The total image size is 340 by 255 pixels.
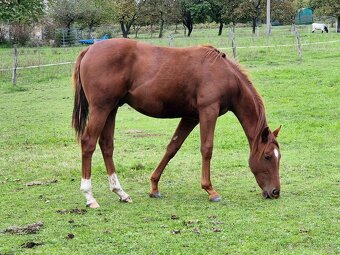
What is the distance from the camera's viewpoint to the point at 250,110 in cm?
707

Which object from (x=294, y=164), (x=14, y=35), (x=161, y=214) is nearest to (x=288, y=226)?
(x=161, y=214)

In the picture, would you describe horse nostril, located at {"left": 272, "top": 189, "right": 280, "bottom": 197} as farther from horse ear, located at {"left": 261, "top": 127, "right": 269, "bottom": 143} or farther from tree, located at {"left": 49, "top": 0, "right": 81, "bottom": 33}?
tree, located at {"left": 49, "top": 0, "right": 81, "bottom": 33}

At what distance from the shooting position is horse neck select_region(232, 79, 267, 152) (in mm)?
7013

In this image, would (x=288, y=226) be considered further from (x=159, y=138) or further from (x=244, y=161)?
(x=159, y=138)

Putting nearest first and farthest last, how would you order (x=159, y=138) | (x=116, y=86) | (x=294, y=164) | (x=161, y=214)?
(x=161, y=214), (x=116, y=86), (x=294, y=164), (x=159, y=138)

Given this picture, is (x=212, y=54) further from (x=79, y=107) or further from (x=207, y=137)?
(x=79, y=107)

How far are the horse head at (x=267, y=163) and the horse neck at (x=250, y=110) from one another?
0.10 metres

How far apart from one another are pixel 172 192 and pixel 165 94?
1327mm

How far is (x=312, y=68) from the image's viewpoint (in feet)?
67.6

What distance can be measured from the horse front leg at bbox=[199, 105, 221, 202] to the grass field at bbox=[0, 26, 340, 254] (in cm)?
13

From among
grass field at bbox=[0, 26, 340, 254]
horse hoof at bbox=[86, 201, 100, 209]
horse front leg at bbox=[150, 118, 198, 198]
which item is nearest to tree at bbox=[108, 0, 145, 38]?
grass field at bbox=[0, 26, 340, 254]

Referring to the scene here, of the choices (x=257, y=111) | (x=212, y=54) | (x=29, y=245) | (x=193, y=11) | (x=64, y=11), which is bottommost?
(x=29, y=245)

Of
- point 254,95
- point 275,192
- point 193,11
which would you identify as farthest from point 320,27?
point 275,192

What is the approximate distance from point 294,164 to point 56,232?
4.52m
